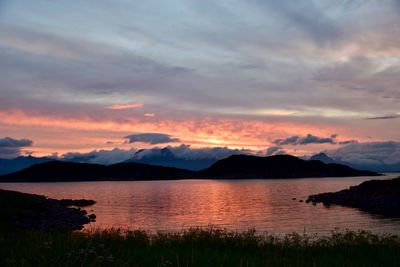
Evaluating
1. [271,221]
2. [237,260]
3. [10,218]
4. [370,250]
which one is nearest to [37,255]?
[237,260]

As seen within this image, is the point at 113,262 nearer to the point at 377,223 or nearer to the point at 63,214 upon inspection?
the point at 377,223

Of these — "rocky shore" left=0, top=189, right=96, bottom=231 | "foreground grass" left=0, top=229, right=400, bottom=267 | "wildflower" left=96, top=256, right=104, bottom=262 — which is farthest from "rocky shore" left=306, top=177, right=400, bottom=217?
"wildflower" left=96, top=256, right=104, bottom=262

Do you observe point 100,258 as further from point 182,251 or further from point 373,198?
point 373,198

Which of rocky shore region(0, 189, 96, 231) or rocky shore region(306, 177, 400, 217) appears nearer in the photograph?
rocky shore region(0, 189, 96, 231)

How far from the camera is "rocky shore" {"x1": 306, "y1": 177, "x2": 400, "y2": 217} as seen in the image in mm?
79219

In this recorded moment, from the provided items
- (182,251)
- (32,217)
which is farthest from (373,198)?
(182,251)

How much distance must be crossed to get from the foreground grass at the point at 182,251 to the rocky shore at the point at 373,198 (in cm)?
5763

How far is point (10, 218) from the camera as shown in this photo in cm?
4650

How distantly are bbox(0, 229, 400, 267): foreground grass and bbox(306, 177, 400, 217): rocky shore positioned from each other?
57.6m

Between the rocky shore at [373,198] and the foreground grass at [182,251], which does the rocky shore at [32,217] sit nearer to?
the foreground grass at [182,251]

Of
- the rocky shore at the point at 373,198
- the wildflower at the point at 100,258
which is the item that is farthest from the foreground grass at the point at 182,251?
the rocky shore at the point at 373,198

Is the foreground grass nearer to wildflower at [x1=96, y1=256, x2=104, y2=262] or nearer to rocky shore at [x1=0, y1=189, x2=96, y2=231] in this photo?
wildflower at [x1=96, y1=256, x2=104, y2=262]

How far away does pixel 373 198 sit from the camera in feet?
300

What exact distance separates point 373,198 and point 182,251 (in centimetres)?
8644
